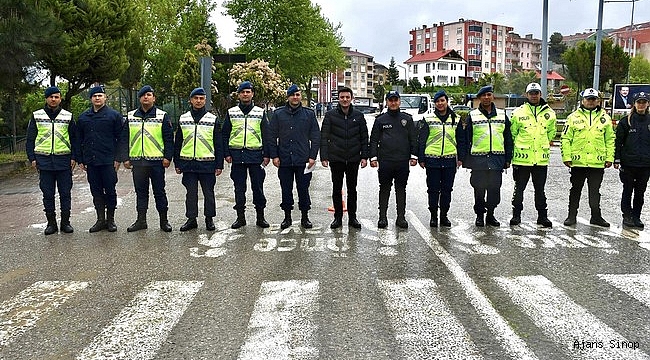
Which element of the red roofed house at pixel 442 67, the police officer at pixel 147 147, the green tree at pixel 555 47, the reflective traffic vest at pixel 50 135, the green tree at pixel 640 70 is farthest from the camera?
the green tree at pixel 555 47

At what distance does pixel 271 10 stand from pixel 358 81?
11567cm

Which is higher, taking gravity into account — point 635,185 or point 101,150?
point 101,150

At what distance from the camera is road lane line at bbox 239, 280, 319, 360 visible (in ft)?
14.1

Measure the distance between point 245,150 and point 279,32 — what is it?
4058cm

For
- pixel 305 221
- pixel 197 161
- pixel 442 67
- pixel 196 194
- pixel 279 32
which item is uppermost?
pixel 442 67

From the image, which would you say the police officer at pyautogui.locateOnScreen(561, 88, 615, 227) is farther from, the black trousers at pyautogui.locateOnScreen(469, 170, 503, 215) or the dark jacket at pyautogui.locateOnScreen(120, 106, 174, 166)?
the dark jacket at pyautogui.locateOnScreen(120, 106, 174, 166)

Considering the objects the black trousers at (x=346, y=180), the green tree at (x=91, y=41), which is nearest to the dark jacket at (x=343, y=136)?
the black trousers at (x=346, y=180)

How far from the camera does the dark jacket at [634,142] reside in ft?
→ 28.3

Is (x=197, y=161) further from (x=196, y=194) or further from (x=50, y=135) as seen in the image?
(x=50, y=135)

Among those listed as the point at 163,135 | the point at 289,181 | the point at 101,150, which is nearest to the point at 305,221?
the point at 289,181

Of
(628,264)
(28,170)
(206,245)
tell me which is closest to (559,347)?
(628,264)

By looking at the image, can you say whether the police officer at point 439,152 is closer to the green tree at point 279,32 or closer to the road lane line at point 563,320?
the road lane line at point 563,320

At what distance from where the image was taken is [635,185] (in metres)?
8.88

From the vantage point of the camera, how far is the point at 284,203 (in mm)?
8891
